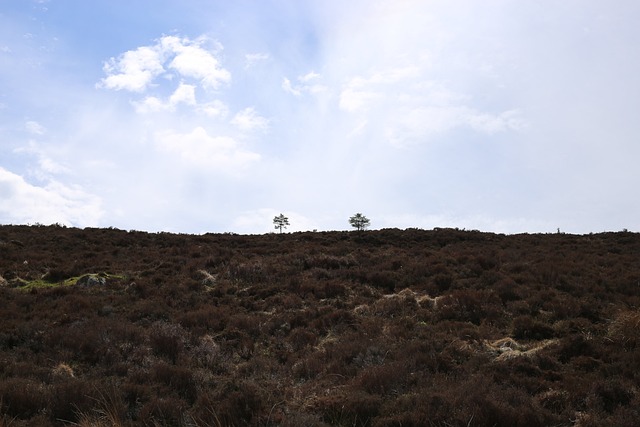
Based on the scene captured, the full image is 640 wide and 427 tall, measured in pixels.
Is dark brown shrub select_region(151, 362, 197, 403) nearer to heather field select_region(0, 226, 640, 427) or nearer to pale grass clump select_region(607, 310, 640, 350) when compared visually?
heather field select_region(0, 226, 640, 427)

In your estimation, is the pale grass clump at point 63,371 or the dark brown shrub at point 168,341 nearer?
the pale grass clump at point 63,371

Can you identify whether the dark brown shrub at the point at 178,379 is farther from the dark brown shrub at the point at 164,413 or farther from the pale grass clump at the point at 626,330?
the pale grass clump at the point at 626,330

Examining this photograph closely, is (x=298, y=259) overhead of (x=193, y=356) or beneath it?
overhead

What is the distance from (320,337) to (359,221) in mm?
32680

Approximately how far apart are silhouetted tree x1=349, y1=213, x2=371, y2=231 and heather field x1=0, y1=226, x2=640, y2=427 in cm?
2148

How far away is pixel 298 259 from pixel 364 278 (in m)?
4.06

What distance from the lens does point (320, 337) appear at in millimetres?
10891

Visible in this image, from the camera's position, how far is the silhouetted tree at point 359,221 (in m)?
43.0

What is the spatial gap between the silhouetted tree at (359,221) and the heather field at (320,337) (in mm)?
21483

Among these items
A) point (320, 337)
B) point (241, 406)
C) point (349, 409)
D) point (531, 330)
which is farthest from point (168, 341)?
point (531, 330)

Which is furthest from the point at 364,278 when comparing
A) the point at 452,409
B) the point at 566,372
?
the point at 452,409

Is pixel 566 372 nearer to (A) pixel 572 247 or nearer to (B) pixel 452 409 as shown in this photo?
(B) pixel 452 409

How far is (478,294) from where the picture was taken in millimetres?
12875

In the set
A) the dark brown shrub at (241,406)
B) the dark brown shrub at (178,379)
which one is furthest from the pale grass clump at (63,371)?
the dark brown shrub at (241,406)
